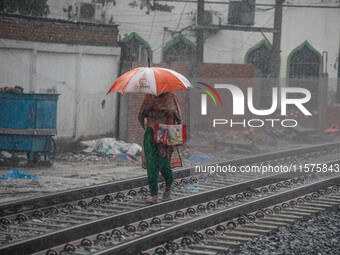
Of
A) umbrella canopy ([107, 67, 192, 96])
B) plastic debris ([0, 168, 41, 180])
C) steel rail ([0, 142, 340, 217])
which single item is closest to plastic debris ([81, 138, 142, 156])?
steel rail ([0, 142, 340, 217])

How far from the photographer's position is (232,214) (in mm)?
8367

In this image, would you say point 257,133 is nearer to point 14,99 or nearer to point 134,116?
point 134,116

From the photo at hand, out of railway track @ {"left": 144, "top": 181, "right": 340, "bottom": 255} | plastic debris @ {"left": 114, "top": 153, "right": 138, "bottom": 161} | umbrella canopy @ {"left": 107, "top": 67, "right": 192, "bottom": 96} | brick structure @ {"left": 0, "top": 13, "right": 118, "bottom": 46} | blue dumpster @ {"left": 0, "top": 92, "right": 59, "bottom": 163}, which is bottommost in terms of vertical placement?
railway track @ {"left": 144, "top": 181, "right": 340, "bottom": 255}

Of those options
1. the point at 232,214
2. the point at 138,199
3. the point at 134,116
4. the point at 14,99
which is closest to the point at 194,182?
the point at 138,199

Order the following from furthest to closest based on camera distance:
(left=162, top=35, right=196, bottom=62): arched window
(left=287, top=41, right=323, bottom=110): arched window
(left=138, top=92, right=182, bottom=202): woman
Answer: (left=287, top=41, right=323, bottom=110): arched window < (left=162, top=35, right=196, bottom=62): arched window < (left=138, top=92, right=182, bottom=202): woman

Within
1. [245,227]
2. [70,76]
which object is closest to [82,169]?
[70,76]

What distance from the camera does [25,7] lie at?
2127 cm

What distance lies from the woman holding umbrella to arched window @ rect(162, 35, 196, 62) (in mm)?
18034

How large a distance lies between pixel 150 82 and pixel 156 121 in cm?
64

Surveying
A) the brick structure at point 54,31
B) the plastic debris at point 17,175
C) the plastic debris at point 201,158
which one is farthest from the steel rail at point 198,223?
the brick structure at point 54,31

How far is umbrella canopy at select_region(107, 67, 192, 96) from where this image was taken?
841cm

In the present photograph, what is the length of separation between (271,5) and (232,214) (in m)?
20.4

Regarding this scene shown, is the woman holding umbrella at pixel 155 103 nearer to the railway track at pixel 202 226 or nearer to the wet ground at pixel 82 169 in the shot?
the railway track at pixel 202 226

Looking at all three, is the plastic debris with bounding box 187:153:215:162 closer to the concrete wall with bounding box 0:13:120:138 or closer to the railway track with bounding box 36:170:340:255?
the concrete wall with bounding box 0:13:120:138
